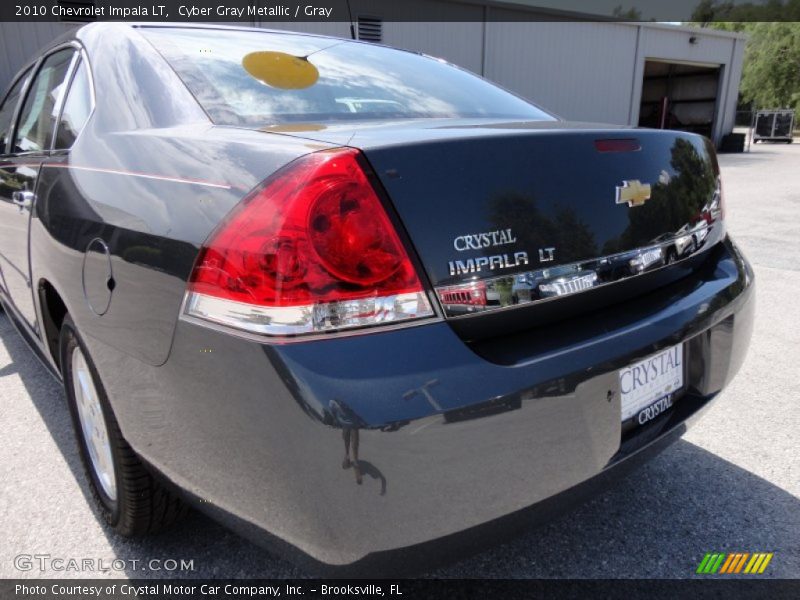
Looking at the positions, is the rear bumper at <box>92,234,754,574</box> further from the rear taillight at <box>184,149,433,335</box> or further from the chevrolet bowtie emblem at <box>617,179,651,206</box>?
the chevrolet bowtie emblem at <box>617,179,651,206</box>

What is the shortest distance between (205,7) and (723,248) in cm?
1204

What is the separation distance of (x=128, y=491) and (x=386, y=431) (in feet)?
3.35

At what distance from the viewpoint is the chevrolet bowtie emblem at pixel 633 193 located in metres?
1.46

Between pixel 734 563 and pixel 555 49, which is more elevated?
pixel 555 49

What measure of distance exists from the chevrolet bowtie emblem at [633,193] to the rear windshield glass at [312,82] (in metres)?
0.59

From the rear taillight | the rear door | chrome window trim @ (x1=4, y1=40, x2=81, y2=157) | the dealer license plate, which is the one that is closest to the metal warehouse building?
chrome window trim @ (x1=4, y1=40, x2=81, y2=157)

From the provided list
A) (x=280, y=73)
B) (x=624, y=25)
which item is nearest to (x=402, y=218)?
(x=280, y=73)

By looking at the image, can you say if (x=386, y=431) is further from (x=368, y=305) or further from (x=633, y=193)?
(x=633, y=193)

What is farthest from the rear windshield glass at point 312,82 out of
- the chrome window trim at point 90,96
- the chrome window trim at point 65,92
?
the chrome window trim at point 65,92

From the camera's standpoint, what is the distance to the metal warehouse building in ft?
48.1

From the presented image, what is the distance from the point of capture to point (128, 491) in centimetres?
168

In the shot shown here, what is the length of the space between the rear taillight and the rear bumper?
0.05 metres

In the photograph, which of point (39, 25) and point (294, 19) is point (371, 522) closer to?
point (39, 25)

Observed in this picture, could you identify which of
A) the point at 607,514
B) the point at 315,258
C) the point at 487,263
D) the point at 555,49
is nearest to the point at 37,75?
the point at 315,258
